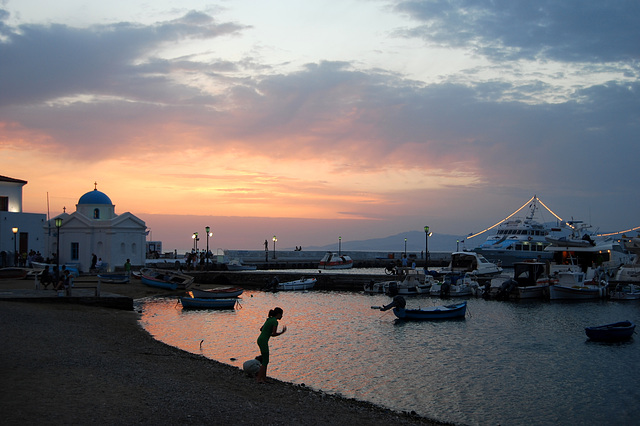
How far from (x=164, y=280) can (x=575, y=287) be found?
35.9m

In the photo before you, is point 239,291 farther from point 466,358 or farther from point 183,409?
point 183,409

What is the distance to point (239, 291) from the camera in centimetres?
4366

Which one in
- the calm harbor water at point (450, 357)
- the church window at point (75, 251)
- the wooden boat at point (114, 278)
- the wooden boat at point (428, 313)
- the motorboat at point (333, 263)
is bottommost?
the calm harbor water at point (450, 357)

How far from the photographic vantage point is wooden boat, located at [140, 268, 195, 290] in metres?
48.1

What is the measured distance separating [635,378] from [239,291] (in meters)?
29.1

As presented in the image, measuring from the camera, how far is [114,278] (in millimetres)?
47250

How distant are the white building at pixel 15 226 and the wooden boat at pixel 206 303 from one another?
2000 centimetres

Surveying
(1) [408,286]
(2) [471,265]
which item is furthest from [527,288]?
(2) [471,265]

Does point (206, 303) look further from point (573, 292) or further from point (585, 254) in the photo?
point (585, 254)

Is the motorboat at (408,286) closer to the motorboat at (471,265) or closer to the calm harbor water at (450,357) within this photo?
the calm harbor water at (450,357)

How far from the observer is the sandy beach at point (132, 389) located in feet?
35.5

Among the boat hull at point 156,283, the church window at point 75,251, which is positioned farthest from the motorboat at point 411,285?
the church window at point 75,251

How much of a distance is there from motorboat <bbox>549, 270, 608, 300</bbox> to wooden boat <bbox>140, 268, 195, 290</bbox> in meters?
32.5

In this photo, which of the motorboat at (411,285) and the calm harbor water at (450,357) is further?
the motorboat at (411,285)
